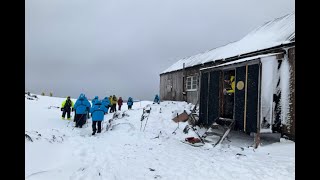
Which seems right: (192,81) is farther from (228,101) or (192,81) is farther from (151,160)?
(151,160)

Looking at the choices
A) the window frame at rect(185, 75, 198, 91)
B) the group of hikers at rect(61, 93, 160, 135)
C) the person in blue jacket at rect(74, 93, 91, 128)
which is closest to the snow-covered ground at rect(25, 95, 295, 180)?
the group of hikers at rect(61, 93, 160, 135)

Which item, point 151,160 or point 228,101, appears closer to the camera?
point 151,160

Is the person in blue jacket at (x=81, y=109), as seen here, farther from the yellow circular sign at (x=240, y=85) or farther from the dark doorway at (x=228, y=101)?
the yellow circular sign at (x=240, y=85)

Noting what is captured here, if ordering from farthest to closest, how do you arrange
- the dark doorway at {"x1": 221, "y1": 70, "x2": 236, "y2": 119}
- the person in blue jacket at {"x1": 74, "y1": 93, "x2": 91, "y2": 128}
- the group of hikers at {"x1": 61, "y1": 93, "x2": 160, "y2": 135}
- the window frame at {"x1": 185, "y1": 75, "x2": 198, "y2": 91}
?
the window frame at {"x1": 185, "y1": 75, "x2": 198, "y2": 91}, the person in blue jacket at {"x1": 74, "y1": 93, "x2": 91, "y2": 128}, the group of hikers at {"x1": 61, "y1": 93, "x2": 160, "y2": 135}, the dark doorway at {"x1": 221, "y1": 70, "x2": 236, "y2": 119}

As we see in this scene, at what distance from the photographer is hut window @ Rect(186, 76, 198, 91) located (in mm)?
20328

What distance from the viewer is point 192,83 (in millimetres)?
20734

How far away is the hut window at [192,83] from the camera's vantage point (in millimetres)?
20328

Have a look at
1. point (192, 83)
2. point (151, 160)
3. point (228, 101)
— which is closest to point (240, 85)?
point (228, 101)

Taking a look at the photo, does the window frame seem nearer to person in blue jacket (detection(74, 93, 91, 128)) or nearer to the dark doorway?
the dark doorway

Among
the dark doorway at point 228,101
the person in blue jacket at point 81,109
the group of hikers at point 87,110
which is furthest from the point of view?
the person in blue jacket at point 81,109

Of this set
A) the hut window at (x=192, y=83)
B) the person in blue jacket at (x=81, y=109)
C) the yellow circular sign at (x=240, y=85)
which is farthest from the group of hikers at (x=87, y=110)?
the hut window at (x=192, y=83)
